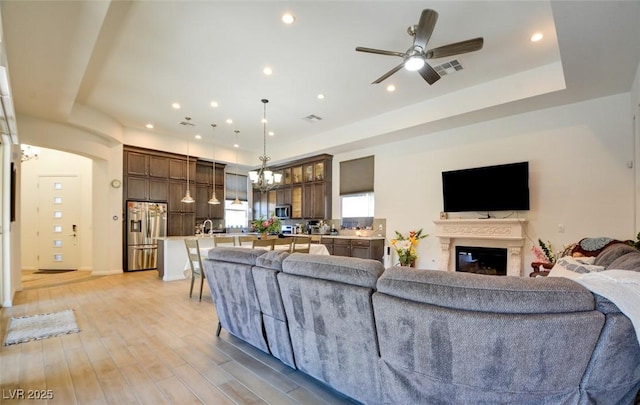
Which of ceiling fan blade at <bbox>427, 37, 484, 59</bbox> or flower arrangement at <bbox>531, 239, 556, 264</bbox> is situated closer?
ceiling fan blade at <bbox>427, 37, 484, 59</bbox>

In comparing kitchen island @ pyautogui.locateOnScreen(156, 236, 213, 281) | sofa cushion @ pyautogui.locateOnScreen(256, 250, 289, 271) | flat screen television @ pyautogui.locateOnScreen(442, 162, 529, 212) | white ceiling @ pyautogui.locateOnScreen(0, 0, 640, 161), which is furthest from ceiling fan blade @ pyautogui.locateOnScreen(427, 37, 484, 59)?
kitchen island @ pyautogui.locateOnScreen(156, 236, 213, 281)

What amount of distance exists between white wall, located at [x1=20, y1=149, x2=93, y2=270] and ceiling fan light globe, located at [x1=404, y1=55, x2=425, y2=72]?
7673mm

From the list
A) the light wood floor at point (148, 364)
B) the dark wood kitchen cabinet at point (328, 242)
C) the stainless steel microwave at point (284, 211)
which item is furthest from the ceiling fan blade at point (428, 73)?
the stainless steel microwave at point (284, 211)

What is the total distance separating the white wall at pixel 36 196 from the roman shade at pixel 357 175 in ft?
20.3

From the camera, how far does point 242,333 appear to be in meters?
2.66

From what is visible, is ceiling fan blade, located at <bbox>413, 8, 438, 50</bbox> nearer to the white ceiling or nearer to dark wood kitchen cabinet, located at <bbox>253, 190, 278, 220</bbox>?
the white ceiling

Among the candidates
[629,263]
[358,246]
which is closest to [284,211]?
[358,246]

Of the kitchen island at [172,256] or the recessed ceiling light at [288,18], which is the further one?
the kitchen island at [172,256]

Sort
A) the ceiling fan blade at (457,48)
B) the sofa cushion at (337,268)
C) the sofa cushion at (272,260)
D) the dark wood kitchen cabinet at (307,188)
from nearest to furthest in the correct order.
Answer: the sofa cushion at (337,268) → the sofa cushion at (272,260) → the ceiling fan blade at (457,48) → the dark wood kitchen cabinet at (307,188)

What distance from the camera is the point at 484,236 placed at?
→ 16.1 feet

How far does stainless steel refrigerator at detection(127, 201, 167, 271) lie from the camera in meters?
6.68

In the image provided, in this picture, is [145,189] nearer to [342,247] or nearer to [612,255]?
[342,247]

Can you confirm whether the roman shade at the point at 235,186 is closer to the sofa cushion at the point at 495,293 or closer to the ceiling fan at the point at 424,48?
the ceiling fan at the point at 424,48

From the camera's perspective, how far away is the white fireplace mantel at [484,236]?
462 centimetres
